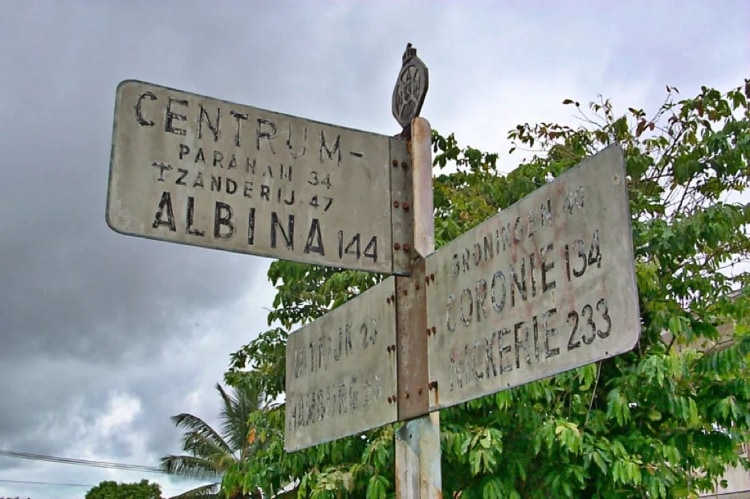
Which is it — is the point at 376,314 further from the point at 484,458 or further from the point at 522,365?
the point at 484,458

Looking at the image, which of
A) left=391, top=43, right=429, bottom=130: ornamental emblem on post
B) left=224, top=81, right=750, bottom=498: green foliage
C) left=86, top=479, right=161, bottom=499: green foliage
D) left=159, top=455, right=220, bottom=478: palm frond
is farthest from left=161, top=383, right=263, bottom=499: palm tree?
left=391, top=43, right=429, bottom=130: ornamental emblem on post

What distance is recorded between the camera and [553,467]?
6051 millimetres

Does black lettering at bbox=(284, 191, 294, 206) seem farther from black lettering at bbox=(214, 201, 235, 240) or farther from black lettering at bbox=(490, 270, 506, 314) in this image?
black lettering at bbox=(490, 270, 506, 314)

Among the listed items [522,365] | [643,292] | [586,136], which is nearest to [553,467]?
[643,292]

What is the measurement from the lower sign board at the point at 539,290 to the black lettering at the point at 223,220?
0.51m

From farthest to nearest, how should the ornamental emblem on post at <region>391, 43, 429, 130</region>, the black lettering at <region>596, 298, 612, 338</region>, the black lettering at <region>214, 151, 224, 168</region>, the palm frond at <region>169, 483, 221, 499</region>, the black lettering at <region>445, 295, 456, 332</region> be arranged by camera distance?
the palm frond at <region>169, 483, 221, 499</region> → the ornamental emblem on post at <region>391, 43, 429, 130</region> → the black lettering at <region>214, 151, 224, 168</region> → the black lettering at <region>445, 295, 456, 332</region> → the black lettering at <region>596, 298, 612, 338</region>

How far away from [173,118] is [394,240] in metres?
0.64

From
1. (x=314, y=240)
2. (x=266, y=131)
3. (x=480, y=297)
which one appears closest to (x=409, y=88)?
(x=266, y=131)

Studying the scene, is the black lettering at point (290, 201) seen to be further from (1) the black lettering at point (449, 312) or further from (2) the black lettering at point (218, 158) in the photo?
(1) the black lettering at point (449, 312)

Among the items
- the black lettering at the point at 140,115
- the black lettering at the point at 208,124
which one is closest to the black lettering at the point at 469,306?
the black lettering at the point at 208,124

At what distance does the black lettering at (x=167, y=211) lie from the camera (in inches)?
81.5

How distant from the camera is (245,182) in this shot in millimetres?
2203

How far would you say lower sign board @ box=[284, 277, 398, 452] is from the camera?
2322mm

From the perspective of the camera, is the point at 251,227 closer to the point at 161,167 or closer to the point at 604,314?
the point at 161,167
